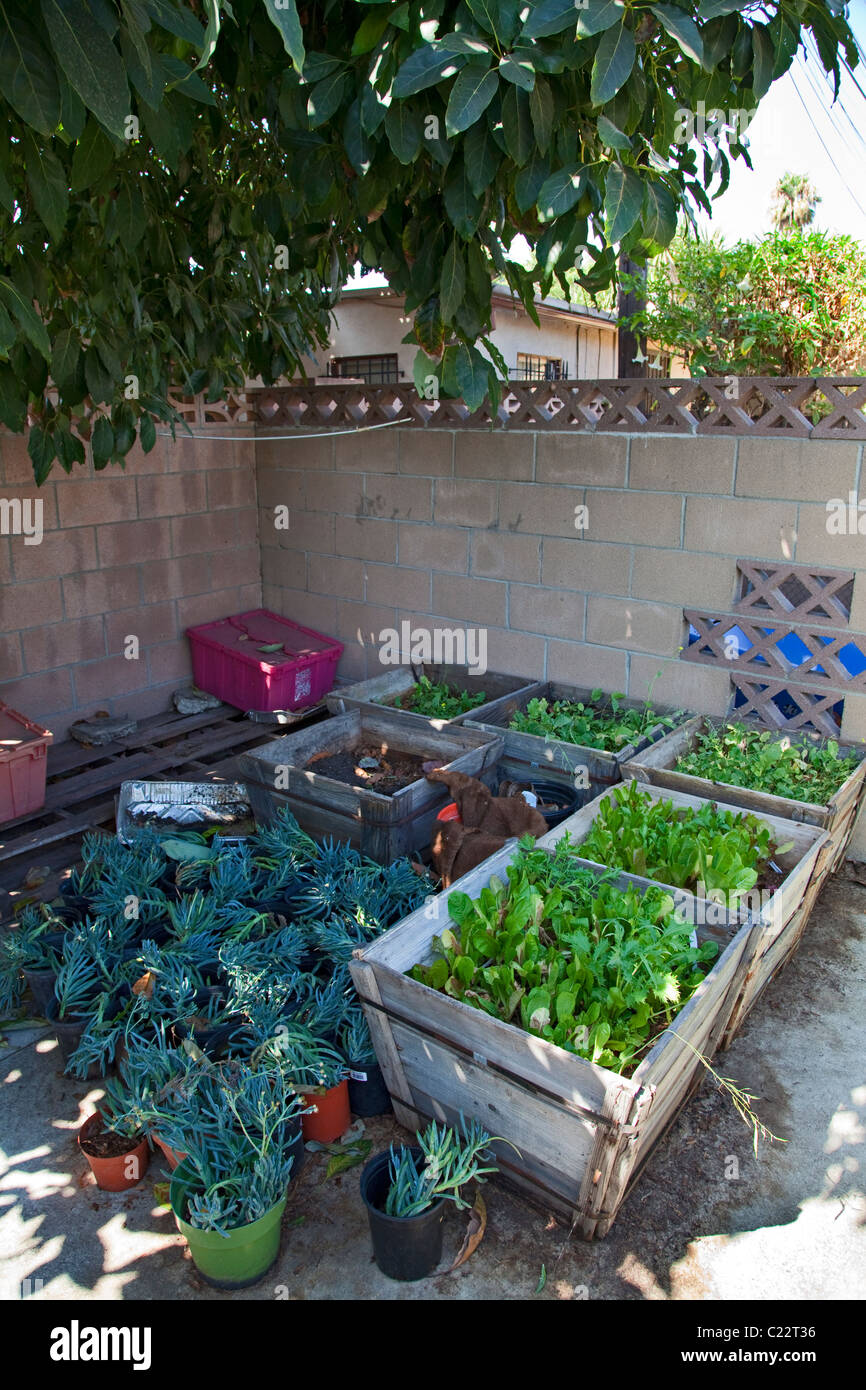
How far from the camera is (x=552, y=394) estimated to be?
443cm

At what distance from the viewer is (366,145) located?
2.04m

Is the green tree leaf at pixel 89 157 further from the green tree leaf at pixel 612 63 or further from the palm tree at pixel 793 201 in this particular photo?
the palm tree at pixel 793 201

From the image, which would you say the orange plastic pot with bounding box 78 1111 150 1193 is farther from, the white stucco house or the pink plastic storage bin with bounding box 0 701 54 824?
the white stucco house

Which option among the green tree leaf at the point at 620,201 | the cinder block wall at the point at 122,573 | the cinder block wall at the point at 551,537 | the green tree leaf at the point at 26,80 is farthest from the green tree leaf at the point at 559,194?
the cinder block wall at the point at 122,573

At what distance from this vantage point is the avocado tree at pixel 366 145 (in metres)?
1.62

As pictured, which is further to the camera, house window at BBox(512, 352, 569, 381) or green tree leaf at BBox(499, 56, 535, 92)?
house window at BBox(512, 352, 569, 381)

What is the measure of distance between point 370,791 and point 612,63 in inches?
100

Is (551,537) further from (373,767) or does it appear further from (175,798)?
(175,798)

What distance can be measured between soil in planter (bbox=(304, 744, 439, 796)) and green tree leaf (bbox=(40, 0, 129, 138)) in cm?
275

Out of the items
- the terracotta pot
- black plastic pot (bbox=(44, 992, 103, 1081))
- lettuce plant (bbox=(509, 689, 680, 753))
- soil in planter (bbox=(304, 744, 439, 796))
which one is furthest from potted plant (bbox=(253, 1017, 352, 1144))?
lettuce plant (bbox=(509, 689, 680, 753))

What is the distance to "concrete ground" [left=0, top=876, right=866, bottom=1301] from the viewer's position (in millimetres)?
2133

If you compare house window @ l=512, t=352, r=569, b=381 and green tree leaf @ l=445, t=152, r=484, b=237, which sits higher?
house window @ l=512, t=352, r=569, b=381

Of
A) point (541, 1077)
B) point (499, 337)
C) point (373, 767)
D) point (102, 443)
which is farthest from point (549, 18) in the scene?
point (499, 337)
